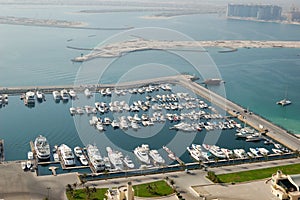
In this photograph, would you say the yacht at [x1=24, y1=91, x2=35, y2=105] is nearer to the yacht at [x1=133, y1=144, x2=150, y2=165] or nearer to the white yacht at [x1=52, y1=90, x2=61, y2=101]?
the white yacht at [x1=52, y1=90, x2=61, y2=101]

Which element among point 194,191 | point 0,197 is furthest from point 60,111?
point 194,191

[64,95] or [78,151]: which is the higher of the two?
[64,95]

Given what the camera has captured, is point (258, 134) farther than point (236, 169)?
Yes

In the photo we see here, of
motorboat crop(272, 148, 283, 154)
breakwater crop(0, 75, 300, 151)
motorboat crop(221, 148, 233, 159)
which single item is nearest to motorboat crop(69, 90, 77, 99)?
breakwater crop(0, 75, 300, 151)

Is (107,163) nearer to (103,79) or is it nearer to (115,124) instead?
(115,124)

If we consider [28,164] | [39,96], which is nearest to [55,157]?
[28,164]

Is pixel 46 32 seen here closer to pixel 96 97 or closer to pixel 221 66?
pixel 221 66

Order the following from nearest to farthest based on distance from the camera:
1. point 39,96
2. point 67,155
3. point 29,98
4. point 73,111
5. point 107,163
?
point 107,163
point 67,155
point 73,111
point 29,98
point 39,96
